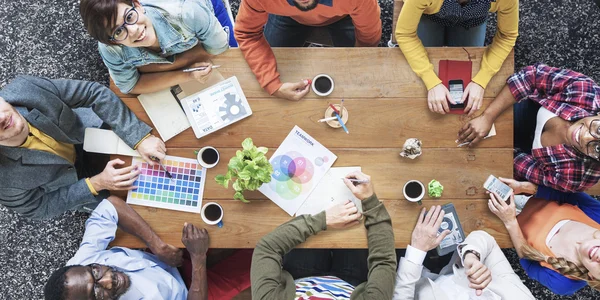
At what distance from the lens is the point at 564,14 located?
2.52 m

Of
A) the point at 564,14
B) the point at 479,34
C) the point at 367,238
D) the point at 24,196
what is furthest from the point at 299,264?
the point at 564,14

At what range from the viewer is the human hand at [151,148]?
180 centimetres

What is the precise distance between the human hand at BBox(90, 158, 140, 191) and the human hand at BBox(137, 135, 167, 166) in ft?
0.24

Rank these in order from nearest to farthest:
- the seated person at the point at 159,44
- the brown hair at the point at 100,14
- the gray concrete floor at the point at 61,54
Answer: the brown hair at the point at 100,14 < the seated person at the point at 159,44 < the gray concrete floor at the point at 61,54

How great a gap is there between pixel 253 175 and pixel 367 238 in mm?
524

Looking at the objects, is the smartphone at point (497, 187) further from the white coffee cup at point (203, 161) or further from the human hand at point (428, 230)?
the white coffee cup at point (203, 161)

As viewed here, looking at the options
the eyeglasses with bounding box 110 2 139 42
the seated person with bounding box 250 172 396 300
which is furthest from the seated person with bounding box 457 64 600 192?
the eyeglasses with bounding box 110 2 139 42

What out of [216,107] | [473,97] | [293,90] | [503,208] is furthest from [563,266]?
[216,107]

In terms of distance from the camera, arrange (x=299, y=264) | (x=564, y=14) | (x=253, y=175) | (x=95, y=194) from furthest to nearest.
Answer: (x=564, y=14), (x=299, y=264), (x=95, y=194), (x=253, y=175)

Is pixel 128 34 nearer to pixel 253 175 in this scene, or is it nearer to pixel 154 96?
pixel 154 96

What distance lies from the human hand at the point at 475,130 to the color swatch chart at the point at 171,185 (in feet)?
3.36

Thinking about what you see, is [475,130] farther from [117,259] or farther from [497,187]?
[117,259]

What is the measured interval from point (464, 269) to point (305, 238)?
26.2 inches

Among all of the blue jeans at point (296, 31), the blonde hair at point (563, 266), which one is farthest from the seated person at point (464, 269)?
the blue jeans at point (296, 31)
